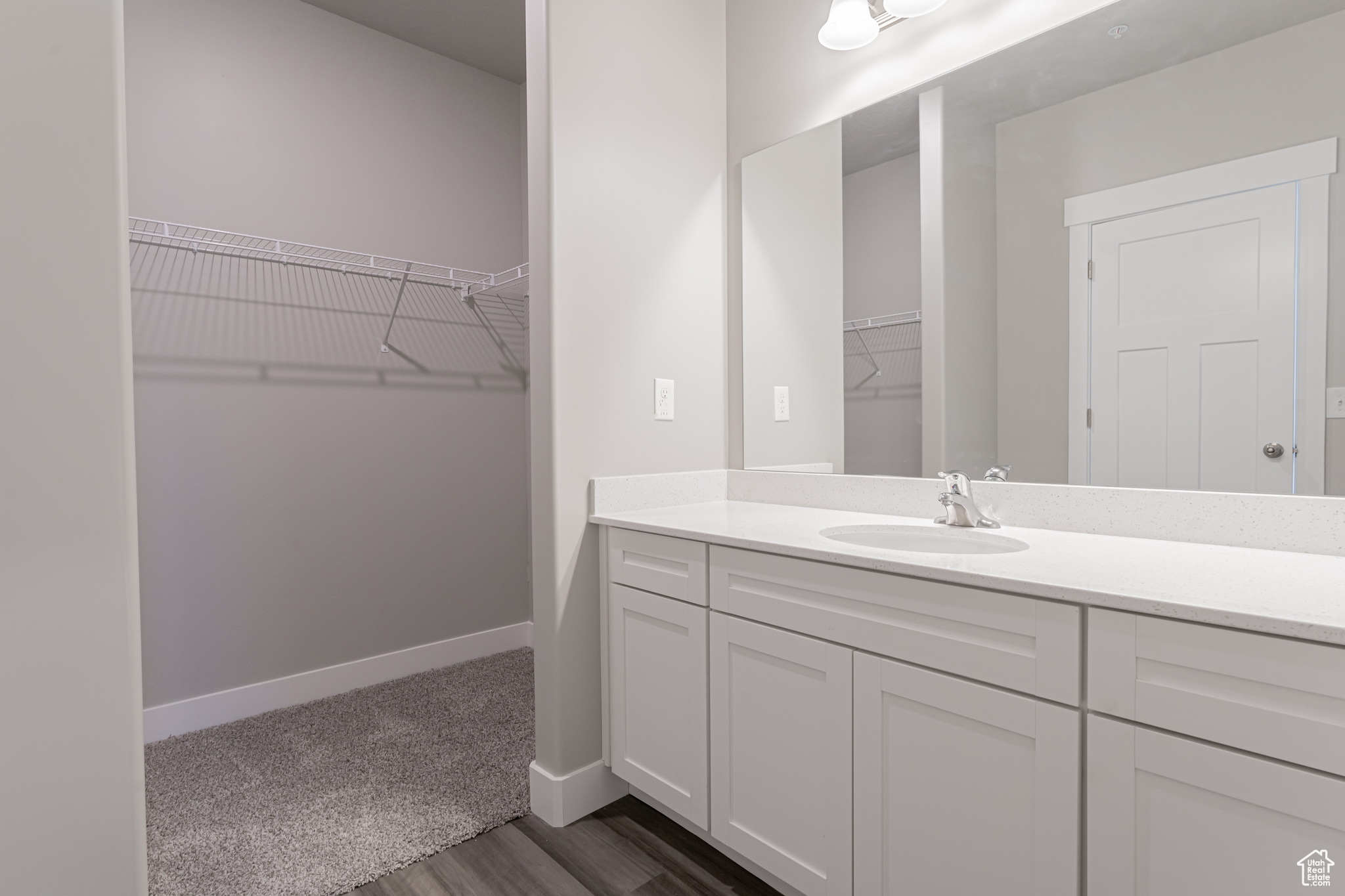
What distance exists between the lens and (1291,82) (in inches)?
46.2

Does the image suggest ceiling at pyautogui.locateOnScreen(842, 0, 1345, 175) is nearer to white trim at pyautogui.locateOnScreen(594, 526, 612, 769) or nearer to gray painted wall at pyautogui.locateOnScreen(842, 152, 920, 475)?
gray painted wall at pyautogui.locateOnScreen(842, 152, 920, 475)

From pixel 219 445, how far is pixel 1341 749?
113 inches

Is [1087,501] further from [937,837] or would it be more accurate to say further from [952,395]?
[937,837]

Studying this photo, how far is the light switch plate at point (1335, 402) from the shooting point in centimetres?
114

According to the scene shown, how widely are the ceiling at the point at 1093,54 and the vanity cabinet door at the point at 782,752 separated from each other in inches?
50.9

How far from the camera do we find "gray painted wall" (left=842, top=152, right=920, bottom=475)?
68.1 inches

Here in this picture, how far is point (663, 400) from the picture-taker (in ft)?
6.48

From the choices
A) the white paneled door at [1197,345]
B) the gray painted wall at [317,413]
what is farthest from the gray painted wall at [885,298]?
the gray painted wall at [317,413]

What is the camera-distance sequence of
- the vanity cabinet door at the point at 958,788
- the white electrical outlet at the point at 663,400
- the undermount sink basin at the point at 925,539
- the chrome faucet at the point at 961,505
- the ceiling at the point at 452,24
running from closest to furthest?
the vanity cabinet door at the point at 958,788, the undermount sink basin at the point at 925,539, the chrome faucet at the point at 961,505, the white electrical outlet at the point at 663,400, the ceiling at the point at 452,24

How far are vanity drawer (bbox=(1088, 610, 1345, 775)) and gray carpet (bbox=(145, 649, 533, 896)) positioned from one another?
1.52 meters

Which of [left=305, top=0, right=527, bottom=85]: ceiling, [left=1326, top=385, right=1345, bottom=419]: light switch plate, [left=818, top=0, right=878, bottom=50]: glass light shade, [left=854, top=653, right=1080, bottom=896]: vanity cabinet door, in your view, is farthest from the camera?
[left=305, top=0, right=527, bottom=85]: ceiling

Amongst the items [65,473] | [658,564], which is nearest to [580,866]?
[658,564]

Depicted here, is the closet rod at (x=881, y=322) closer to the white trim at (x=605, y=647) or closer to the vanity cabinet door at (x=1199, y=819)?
the white trim at (x=605, y=647)

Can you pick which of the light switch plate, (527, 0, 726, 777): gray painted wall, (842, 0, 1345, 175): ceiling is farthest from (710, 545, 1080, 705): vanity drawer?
(842, 0, 1345, 175): ceiling
